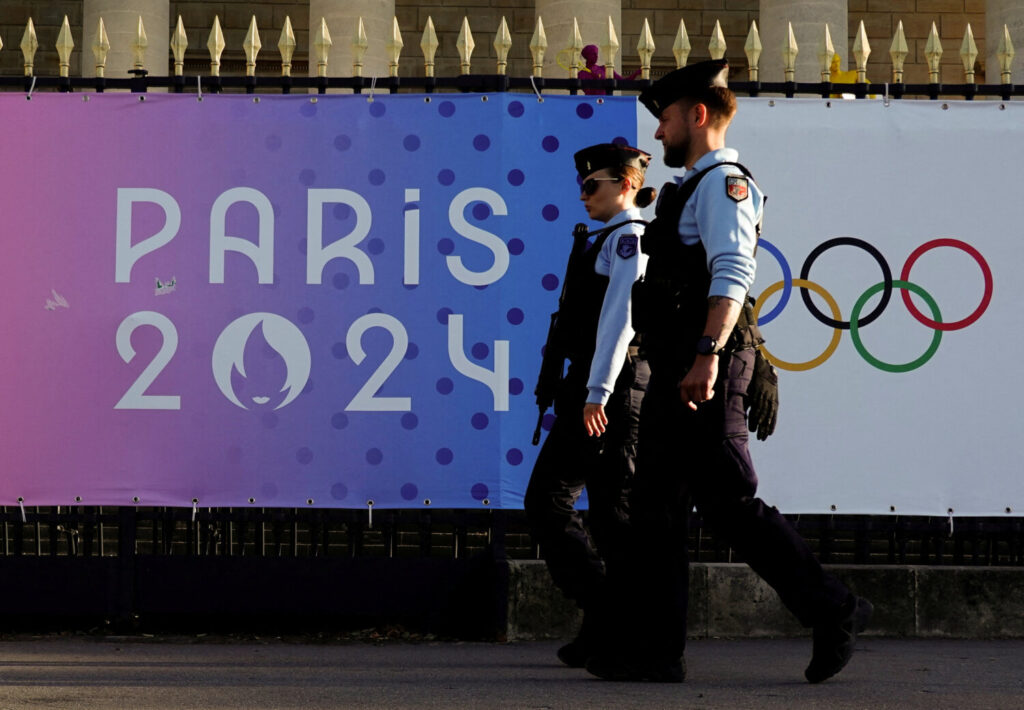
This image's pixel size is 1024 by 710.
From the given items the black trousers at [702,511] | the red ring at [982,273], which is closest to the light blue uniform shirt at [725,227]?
the black trousers at [702,511]

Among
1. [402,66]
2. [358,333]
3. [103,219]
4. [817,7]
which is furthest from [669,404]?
[402,66]

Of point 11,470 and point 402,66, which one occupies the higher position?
point 402,66

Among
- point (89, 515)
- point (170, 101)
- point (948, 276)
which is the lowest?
point (89, 515)

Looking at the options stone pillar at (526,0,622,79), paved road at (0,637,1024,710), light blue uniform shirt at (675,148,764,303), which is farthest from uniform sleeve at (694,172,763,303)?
stone pillar at (526,0,622,79)

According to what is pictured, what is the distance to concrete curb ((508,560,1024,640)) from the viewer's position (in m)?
7.32

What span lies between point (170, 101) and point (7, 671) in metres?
2.77

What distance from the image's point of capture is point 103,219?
291 inches

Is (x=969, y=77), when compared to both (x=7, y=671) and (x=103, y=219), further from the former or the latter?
(x=7, y=671)

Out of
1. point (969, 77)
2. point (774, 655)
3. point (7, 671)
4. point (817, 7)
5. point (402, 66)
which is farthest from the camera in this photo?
point (402, 66)

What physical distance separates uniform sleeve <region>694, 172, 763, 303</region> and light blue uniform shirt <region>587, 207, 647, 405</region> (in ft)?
1.75

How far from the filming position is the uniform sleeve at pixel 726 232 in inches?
207

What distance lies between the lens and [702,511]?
18.0 feet

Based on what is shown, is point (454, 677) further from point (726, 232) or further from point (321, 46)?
point (321, 46)

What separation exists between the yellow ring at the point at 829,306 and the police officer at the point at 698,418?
1929 millimetres
